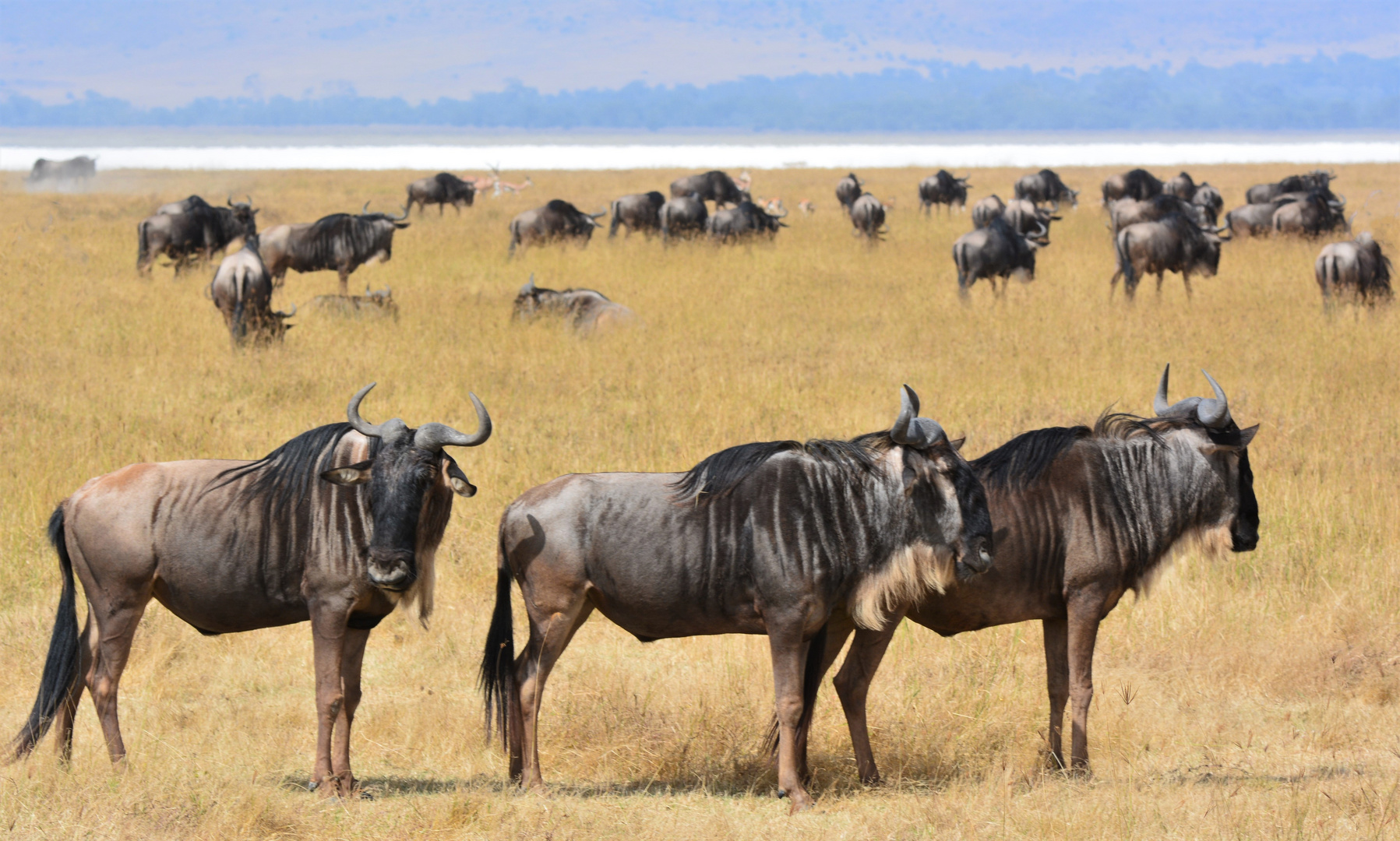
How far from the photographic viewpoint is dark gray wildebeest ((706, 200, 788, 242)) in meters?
25.2

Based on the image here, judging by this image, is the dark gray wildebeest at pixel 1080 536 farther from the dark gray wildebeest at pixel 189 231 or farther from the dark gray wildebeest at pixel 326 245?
the dark gray wildebeest at pixel 189 231

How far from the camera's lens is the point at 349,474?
4512 millimetres

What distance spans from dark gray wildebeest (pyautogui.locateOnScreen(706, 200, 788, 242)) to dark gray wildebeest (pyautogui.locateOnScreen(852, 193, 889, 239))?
6.33 feet

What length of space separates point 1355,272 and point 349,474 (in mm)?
13978

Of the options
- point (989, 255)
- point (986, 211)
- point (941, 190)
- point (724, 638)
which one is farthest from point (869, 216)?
point (724, 638)

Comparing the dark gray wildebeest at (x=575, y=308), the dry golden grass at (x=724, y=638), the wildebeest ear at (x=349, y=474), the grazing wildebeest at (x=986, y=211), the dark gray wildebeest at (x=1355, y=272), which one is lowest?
the dry golden grass at (x=724, y=638)

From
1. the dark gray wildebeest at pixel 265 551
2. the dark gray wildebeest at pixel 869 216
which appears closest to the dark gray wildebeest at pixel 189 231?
the dark gray wildebeest at pixel 869 216

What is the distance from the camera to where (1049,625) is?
5262 mm

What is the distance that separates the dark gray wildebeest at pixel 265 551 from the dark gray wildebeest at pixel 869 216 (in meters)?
21.5

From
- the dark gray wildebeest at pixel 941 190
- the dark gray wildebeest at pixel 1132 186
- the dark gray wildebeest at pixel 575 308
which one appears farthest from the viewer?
the dark gray wildebeest at pixel 941 190

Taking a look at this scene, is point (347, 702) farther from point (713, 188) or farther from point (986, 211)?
point (713, 188)

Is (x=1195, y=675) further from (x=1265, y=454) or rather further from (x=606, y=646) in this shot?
(x=1265, y=454)

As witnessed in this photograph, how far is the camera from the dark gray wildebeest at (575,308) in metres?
14.5

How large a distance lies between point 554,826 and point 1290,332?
1180 cm
